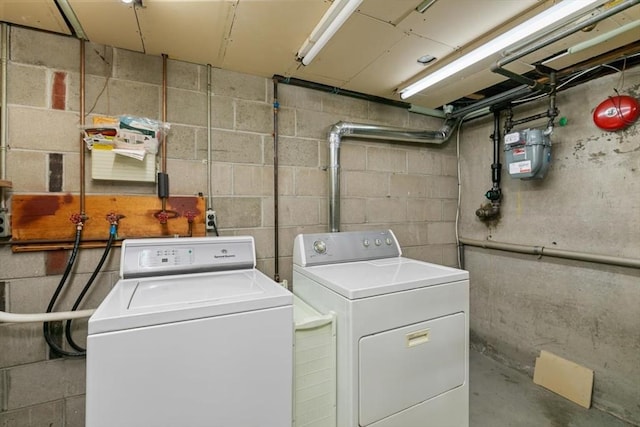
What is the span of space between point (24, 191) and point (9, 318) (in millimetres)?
619

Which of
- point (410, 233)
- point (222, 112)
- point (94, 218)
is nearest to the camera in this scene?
point (94, 218)

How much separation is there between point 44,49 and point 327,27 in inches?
58.7

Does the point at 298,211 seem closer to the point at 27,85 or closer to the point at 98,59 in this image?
the point at 98,59

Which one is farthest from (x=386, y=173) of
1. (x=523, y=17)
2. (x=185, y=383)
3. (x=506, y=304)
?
(x=185, y=383)

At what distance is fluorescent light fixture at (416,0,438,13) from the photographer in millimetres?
1273

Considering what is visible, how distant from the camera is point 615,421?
5.69 feet

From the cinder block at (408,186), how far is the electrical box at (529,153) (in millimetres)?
709

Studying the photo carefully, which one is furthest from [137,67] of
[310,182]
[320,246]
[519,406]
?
[519,406]

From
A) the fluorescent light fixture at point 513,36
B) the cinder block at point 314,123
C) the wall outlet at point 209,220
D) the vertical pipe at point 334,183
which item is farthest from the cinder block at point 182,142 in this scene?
the fluorescent light fixture at point 513,36

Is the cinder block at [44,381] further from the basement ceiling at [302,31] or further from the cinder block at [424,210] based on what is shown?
the cinder block at [424,210]


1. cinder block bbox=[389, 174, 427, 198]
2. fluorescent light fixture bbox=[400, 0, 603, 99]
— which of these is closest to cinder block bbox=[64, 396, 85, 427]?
cinder block bbox=[389, 174, 427, 198]

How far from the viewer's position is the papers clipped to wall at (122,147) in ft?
4.96

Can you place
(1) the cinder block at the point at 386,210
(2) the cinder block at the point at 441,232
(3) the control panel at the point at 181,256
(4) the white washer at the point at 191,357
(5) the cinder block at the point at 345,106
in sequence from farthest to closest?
(2) the cinder block at the point at 441,232, (1) the cinder block at the point at 386,210, (5) the cinder block at the point at 345,106, (3) the control panel at the point at 181,256, (4) the white washer at the point at 191,357

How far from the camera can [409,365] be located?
1346 millimetres
